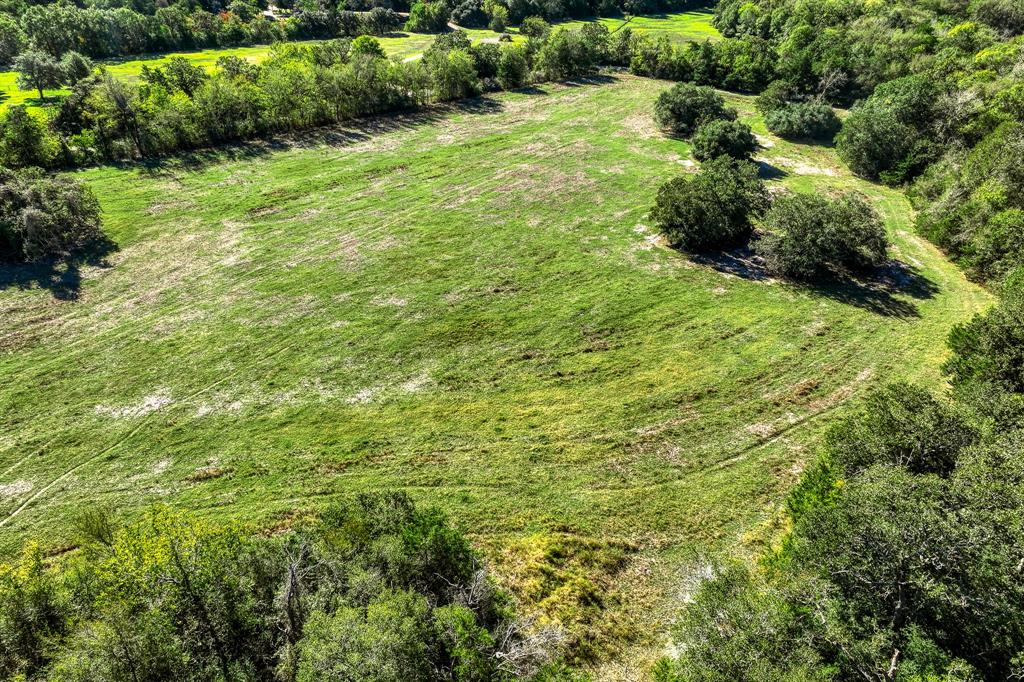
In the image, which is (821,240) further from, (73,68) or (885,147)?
(73,68)

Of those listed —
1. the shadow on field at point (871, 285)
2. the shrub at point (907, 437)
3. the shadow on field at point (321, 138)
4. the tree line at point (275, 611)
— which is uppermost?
the shadow on field at point (321, 138)

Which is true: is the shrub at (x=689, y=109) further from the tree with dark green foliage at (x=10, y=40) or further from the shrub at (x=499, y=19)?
the tree with dark green foliage at (x=10, y=40)

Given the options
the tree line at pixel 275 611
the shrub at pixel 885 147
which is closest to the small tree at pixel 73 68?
the tree line at pixel 275 611

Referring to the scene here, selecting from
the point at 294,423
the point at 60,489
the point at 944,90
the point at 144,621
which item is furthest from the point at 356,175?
the point at 944,90

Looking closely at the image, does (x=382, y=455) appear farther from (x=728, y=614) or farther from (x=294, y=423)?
(x=728, y=614)

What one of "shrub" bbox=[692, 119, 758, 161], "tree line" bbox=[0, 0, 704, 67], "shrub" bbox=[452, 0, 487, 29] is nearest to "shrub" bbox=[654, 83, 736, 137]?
"shrub" bbox=[692, 119, 758, 161]
